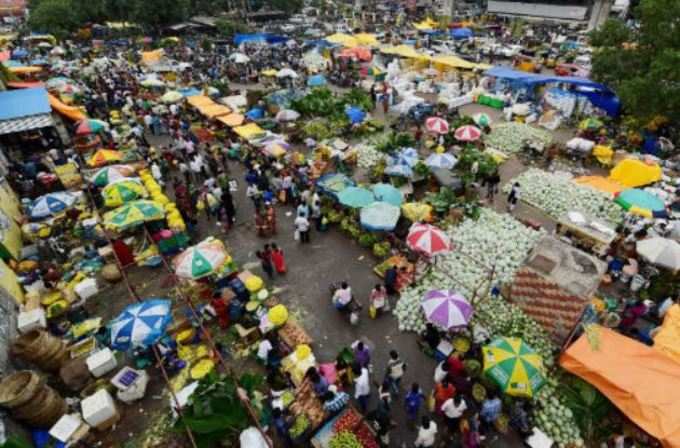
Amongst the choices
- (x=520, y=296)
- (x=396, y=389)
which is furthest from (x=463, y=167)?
(x=396, y=389)

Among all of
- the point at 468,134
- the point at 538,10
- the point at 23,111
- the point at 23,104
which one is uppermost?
the point at 538,10

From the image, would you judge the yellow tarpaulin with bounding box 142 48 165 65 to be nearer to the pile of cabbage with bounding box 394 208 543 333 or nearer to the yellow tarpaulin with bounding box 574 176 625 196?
the pile of cabbage with bounding box 394 208 543 333

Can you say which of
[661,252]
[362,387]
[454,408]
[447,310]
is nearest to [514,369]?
[454,408]

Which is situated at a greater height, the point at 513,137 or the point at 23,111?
the point at 23,111

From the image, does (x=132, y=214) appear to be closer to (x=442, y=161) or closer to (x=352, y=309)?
(x=352, y=309)

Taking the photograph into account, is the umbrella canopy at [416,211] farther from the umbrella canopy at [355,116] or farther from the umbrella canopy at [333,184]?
the umbrella canopy at [355,116]

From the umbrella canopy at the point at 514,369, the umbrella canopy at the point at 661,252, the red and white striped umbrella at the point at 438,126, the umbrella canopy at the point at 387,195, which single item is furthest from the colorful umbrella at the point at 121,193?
the umbrella canopy at the point at 661,252
